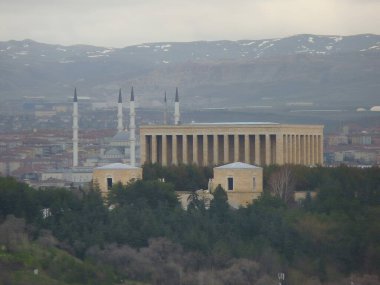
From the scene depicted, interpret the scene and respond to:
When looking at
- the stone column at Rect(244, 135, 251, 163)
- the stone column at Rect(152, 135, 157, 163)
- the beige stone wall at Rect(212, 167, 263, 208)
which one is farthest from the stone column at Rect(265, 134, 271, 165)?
the beige stone wall at Rect(212, 167, 263, 208)

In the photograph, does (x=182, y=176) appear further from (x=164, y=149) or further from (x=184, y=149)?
(x=164, y=149)

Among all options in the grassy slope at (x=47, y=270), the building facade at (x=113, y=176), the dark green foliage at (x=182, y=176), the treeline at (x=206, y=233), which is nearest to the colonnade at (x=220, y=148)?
the dark green foliage at (x=182, y=176)

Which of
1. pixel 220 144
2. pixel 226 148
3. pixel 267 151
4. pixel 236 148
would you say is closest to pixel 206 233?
pixel 267 151

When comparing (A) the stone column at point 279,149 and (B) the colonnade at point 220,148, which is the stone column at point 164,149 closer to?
(B) the colonnade at point 220,148

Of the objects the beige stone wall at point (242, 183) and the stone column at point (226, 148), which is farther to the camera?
the stone column at point (226, 148)

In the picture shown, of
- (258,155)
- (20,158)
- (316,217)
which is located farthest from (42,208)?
(20,158)
